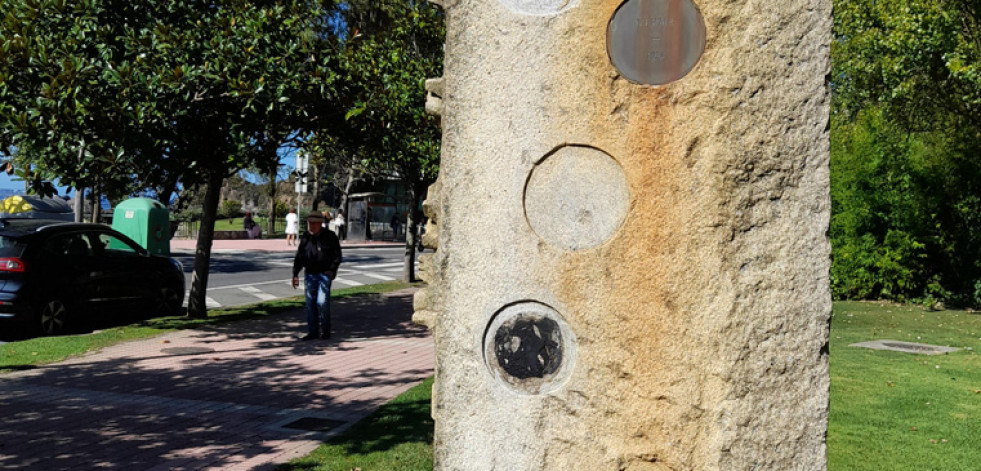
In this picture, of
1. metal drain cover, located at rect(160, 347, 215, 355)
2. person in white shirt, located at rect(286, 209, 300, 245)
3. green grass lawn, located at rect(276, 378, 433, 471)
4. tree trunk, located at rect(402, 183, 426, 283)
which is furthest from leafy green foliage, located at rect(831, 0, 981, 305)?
person in white shirt, located at rect(286, 209, 300, 245)

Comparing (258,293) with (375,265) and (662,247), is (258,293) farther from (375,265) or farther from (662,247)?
(662,247)

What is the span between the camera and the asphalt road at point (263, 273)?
1653 cm

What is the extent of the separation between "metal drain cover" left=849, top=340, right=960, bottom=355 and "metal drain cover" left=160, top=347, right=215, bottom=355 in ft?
28.2

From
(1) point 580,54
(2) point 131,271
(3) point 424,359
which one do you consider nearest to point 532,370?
(1) point 580,54

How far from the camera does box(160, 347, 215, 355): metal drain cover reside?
9906 mm

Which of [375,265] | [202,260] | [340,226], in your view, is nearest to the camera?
[202,260]

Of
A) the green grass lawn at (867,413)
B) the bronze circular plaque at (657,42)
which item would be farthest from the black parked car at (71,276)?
the bronze circular plaque at (657,42)

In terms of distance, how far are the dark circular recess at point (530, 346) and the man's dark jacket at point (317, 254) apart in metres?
8.20

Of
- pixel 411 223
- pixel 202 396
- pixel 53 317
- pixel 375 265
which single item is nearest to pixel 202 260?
pixel 53 317

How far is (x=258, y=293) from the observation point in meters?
16.8

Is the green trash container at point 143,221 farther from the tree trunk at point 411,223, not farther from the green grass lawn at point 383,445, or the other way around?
the green grass lawn at point 383,445

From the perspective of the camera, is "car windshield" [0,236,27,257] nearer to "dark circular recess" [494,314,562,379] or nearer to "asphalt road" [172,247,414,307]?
"asphalt road" [172,247,414,307]

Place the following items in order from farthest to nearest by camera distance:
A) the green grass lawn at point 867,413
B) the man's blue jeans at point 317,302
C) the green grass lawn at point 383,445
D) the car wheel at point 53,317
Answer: the man's blue jeans at point 317,302
the car wheel at point 53,317
the green grass lawn at point 867,413
the green grass lawn at point 383,445

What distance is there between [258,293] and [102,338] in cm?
610
